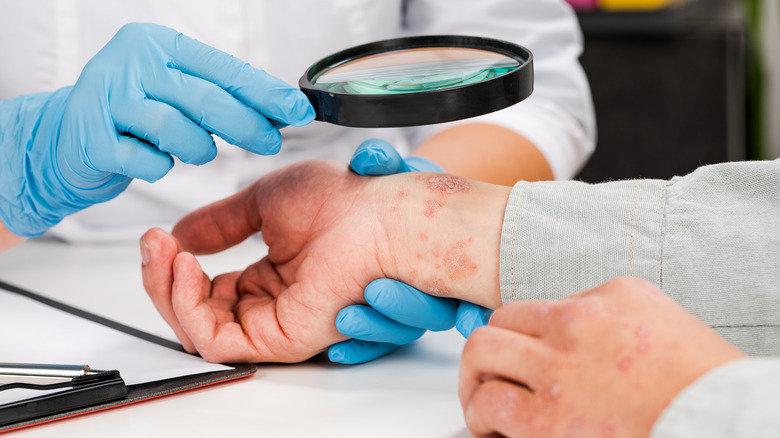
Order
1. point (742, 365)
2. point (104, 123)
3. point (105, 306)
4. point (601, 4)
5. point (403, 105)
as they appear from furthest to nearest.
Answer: point (601, 4) → point (105, 306) → point (104, 123) → point (403, 105) → point (742, 365)

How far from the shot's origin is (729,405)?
50 cm

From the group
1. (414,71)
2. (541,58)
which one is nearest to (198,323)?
(414,71)

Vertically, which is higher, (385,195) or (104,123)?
(104,123)

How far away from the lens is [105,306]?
41.8 inches

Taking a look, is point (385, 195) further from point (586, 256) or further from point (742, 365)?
point (742, 365)

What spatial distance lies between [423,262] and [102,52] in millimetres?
498

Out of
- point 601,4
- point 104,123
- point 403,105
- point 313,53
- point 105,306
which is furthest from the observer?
point 601,4

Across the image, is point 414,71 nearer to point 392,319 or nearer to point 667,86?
point 392,319

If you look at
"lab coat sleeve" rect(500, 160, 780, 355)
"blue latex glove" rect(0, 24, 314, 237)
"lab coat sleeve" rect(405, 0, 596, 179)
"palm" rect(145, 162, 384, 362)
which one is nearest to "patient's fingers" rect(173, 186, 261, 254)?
"palm" rect(145, 162, 384, 362)

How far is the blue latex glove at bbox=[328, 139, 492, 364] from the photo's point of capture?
857 mm

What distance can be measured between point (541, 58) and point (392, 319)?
0.88 m

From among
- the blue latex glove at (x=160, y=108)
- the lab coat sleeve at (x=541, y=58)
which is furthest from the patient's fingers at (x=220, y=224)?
the lab coat sleeve at (x=541, y=58)

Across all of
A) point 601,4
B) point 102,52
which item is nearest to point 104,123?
point 102,52

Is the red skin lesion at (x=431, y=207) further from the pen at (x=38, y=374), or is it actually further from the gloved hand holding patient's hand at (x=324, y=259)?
the pen at (x=38, y=374)
